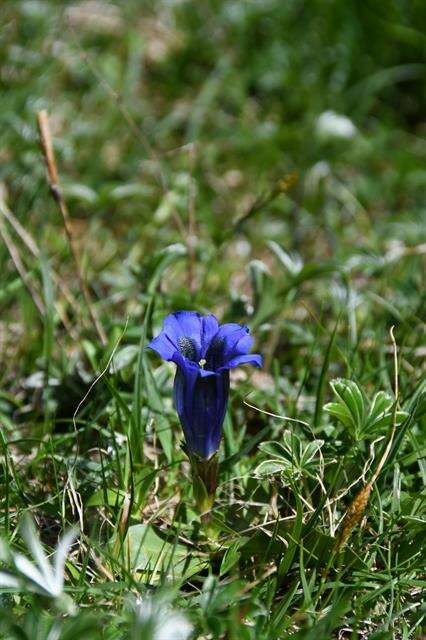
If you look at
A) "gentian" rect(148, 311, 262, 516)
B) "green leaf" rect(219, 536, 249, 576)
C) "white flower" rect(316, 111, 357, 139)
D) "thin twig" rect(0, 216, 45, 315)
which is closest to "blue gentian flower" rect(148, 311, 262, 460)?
"gentian" rect(148, 311, 262, 516)

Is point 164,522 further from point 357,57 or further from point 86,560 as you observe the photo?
point 357,57

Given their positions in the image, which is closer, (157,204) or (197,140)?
(157,204)

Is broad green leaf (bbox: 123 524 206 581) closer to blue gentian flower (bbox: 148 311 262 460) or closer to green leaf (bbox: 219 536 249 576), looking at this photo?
green leaf (bbox: 219 536 249 576)

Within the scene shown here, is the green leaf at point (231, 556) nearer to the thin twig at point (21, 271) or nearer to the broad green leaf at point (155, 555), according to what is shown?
the broad green leaf at point (155, 555)

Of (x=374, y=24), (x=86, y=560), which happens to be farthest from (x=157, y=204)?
(x=86, y=560)

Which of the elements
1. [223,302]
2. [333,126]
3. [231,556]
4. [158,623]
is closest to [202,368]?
[231,556]

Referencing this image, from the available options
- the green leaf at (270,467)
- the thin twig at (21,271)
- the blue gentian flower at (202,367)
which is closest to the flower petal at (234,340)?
the blue gentian flower at (202,367)
